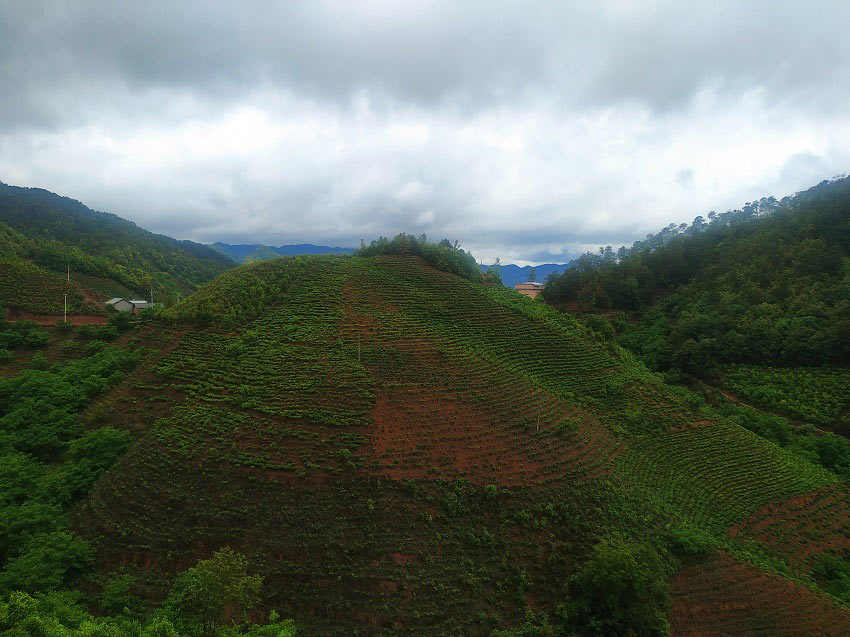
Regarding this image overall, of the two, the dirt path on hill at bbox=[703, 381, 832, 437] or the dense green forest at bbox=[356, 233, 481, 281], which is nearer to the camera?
the dirt path on hill at bbox=[703, 381, 832, 437]

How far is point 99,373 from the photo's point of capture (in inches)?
917

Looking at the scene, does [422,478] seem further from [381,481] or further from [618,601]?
[618,601]

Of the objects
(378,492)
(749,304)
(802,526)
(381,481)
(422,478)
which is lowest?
(802,526)

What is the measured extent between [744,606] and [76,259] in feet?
225

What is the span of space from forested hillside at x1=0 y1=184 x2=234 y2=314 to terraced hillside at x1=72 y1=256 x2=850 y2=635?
16586 mm

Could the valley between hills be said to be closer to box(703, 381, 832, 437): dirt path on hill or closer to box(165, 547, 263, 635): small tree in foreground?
box(165, 547, 263, 635): small tree in foreground

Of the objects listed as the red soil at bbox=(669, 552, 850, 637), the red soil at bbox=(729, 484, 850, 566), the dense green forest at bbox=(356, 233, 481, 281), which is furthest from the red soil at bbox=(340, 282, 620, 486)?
the dense green forest at bbox=(356, 233, 481, 281)

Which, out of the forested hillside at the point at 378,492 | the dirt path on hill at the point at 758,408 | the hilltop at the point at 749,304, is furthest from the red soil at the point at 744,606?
the hilltop at the point at 749,304

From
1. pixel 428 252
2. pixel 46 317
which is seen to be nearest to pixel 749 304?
pixel 428 252

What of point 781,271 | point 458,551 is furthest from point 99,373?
point 781,271

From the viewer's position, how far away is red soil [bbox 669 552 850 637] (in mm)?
15148

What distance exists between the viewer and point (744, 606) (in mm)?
15742

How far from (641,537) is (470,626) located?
9412 mm

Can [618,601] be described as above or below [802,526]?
above
